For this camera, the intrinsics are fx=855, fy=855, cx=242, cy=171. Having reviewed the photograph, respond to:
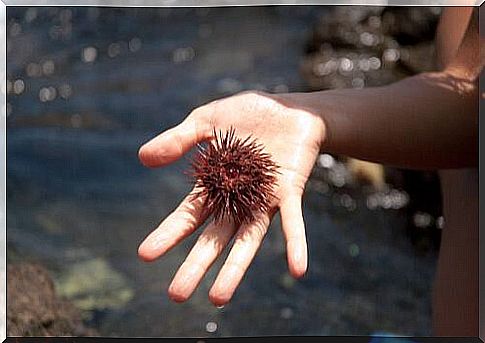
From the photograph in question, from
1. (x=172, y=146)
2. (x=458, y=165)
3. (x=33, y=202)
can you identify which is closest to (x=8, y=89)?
(x=33, y=202)

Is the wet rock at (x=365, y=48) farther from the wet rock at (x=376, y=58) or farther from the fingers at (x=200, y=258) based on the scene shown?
the fingers at (x=200, y=258)

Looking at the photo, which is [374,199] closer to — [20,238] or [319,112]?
[319,112]

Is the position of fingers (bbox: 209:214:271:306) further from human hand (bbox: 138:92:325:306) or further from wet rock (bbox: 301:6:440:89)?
wet rock (bbox: 301:6:440:89)

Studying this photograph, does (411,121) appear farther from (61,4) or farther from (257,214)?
(61,4)

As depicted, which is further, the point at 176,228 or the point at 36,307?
the point at 36,307

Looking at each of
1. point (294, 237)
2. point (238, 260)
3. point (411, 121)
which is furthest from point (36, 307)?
point (411, 121)

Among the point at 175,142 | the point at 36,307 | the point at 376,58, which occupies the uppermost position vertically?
the point at 376,58
